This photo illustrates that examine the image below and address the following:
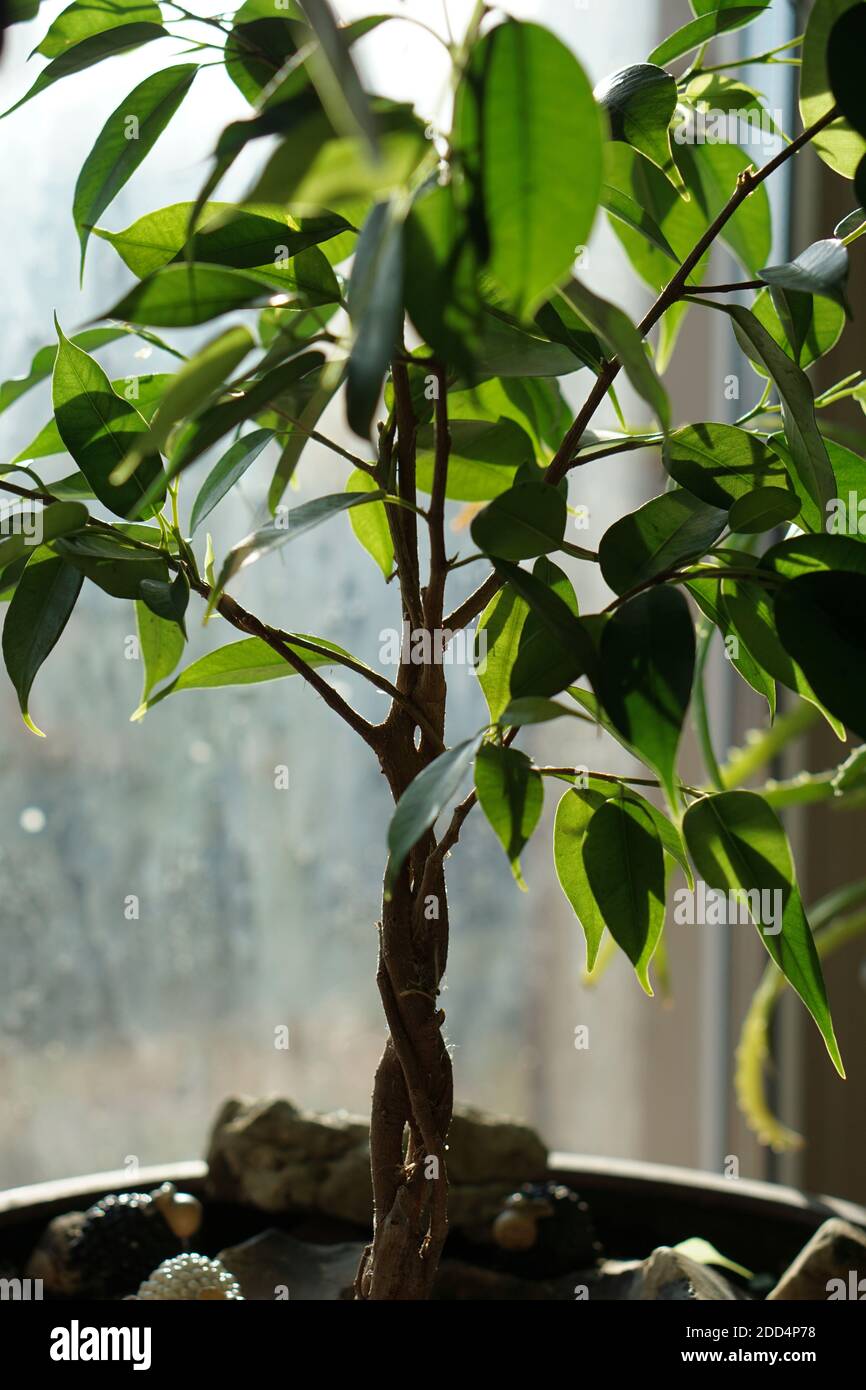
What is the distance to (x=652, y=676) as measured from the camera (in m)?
0.35

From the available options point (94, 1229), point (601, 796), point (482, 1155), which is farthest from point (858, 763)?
point (94, 1229)

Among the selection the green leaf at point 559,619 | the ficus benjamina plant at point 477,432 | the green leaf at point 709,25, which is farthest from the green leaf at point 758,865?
the green leaf at point 709,25

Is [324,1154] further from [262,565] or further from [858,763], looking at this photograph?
[262,565]

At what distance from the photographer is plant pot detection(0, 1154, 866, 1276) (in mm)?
769

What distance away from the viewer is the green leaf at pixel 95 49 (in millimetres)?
443

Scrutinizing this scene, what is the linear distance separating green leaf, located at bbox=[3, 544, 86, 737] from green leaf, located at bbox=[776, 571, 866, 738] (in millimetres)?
258

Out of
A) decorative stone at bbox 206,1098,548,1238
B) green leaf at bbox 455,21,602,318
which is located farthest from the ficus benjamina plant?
decorative stone at bbox 206,1098,548,1238

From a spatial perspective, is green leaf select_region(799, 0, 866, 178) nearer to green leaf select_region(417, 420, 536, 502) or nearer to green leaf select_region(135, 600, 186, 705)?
green leaf select_region(417, 420, 536, 502)

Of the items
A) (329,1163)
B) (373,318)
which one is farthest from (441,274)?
(329,1163)

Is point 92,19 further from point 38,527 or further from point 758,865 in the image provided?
point 758,865

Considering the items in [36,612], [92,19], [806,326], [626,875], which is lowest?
[626,875]

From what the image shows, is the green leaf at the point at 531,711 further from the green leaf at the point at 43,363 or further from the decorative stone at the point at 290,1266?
the decorative stone at the point at 290,1266

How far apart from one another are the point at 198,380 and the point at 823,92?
0.27 m

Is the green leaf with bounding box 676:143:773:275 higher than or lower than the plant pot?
higher
